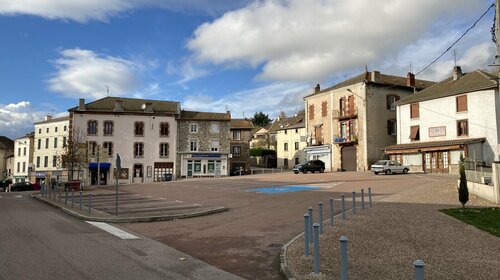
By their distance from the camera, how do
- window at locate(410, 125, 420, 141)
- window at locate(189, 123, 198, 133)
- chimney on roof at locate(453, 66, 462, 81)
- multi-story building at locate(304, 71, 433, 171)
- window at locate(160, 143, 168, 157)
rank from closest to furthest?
window at locate(410, 125, 420, 141) → chimney on roof at locate(453, 66, 462, 81) → multi-story building at locate(304, 71, 433, 171) → window at locate(160, 143, 168, 157) → window at locate(189, 123, 198, 133)

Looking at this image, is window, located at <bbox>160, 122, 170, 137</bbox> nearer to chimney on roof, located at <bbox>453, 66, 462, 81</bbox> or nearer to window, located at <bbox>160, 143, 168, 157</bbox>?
window, located at <bbox>160, 143, 168, 157</bbox>

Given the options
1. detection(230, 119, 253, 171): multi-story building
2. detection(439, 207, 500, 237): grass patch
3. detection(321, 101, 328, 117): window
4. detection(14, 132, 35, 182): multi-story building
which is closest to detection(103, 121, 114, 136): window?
detection(230, 119, 253, 171): multi-story building

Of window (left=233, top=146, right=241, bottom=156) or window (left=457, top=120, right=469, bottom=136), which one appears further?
window (left=233, top=146, right=241, bottom=156)

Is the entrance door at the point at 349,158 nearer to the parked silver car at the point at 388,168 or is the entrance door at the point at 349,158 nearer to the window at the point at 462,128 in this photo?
the parked silver car at the point at 388,168

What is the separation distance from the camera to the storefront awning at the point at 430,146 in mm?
35375

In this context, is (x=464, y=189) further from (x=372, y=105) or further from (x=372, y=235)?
(x=372, y=105)

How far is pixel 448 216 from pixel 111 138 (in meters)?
46.1

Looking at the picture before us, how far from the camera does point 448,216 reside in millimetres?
12242

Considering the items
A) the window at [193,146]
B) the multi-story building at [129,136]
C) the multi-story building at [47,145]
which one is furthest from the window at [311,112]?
the multi-story building at [47,145]

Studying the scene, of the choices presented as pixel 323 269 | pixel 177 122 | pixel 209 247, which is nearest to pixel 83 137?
pixel 177 122

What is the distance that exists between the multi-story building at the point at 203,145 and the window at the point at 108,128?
335 inches

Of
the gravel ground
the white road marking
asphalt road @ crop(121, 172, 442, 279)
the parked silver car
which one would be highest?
the parked silver car

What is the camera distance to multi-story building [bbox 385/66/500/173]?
1388 inches

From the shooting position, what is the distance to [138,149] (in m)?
52.2
